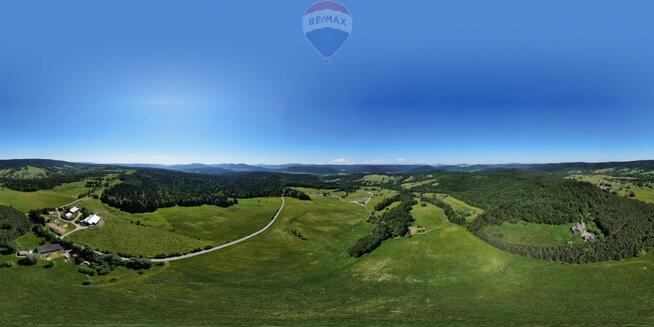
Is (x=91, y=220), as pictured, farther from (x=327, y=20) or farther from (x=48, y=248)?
(x=327, y=20)

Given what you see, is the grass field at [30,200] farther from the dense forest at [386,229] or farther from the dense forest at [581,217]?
the dense forest at [581,217]

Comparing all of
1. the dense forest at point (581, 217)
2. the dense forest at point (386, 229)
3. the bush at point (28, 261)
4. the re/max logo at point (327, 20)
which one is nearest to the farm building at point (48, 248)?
the bush at point (28, 261)

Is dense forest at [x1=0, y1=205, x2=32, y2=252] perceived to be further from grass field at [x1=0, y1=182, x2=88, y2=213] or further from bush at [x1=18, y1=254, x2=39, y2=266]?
grass field at [x1=0, y1=182, x2=88, y2=213]

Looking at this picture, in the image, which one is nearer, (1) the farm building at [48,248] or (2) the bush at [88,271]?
(2) the bush at [88,271]

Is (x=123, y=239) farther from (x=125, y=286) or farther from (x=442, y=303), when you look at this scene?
(x=442, y=303)

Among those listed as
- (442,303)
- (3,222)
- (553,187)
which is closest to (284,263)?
(442,303)
